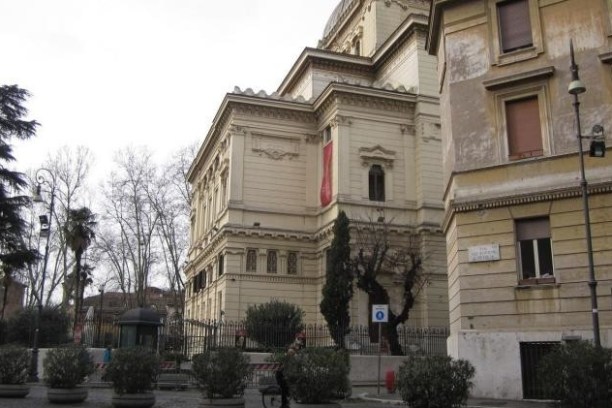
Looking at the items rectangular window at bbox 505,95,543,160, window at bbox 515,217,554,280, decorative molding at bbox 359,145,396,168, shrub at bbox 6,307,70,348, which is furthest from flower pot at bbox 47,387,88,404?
decorative molding at bbox 359,145,396,168

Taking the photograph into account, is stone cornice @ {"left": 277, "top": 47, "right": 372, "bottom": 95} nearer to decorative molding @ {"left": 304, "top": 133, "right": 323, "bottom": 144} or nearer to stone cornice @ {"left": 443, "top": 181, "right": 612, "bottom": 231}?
decorative molding @ {"left": 304, "top": 133, "right": 323, "bottom": 144}

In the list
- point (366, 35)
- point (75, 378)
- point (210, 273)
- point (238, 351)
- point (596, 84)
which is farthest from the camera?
point (366, 35)

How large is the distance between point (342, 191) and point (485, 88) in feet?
56.6

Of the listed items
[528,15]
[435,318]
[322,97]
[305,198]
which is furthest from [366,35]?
[528,15]

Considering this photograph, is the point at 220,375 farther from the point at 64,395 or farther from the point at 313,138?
the point at 313,138

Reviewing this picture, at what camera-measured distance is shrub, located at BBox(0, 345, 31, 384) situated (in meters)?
16.4

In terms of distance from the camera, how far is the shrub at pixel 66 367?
50.2 ft

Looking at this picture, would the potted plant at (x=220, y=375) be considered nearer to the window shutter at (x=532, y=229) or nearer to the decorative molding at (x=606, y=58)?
the window shutter at (x=532, y=229)

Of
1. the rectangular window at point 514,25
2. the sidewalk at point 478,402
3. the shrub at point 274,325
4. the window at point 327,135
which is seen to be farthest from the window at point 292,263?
the rectangular window at point 514,25

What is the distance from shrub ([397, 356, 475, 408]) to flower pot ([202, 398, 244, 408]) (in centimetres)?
383

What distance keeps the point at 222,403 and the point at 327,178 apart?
24505mm

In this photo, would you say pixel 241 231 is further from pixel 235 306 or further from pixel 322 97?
pixel 322 97

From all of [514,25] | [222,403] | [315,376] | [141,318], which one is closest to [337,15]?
[514,25]

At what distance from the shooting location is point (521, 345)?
16.2 metres
